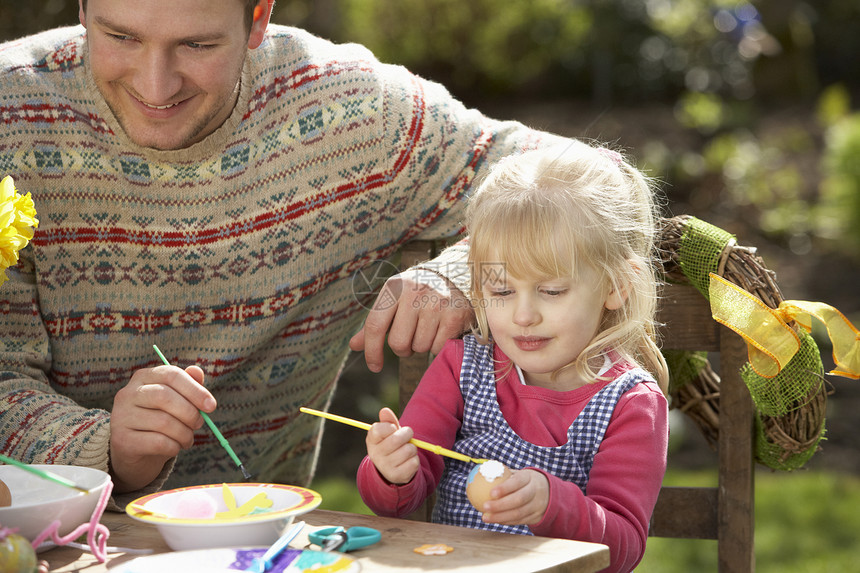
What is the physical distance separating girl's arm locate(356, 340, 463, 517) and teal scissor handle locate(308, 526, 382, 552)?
7.0 inches

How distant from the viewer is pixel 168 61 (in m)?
1.60

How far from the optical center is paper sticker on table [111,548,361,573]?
985 millimetres

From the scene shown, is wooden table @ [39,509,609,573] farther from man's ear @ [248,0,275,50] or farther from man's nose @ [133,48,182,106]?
man's ear @ [248,0,275,50]

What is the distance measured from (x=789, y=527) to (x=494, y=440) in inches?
90.0

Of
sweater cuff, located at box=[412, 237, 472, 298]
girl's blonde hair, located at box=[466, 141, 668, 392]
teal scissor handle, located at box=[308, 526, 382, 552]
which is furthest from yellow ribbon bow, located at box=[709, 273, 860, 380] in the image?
teal scissor handle, located at box=[308, 526, 382, 552]

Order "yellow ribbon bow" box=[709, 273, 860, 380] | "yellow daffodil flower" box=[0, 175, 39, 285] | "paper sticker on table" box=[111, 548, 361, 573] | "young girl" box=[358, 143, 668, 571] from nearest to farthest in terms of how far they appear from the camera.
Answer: "paper sticker on table" box=[111, 548, 361, 573], "yellow daffodil flower" box=[0, 175, 39, 285], "young girl" box=[358, 143, 668, 571], "yellow ribbon bow" box=[709, 273, 860, 380]

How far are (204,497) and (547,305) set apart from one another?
1.70 ft

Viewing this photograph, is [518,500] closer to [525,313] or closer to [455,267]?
[525,313]

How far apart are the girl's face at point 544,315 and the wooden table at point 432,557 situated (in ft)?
1.03

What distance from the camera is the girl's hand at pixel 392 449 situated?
119 centimetres

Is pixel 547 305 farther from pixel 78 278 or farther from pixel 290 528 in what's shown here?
pixel 78 278

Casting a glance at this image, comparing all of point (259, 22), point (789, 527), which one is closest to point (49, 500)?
point (259, 22)

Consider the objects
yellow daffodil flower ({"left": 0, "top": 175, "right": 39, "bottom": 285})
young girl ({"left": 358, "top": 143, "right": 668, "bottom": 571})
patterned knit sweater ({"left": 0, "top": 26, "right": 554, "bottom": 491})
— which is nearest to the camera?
yellow daffodil flower ({"left": 0, "top": 175, "right": 39, "bottom": 285})

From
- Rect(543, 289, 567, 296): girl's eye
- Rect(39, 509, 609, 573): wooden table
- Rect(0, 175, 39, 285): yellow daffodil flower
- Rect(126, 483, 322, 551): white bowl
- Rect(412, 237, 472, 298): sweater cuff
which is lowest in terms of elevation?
Rect(39, 509, 609, 573): wooden table
